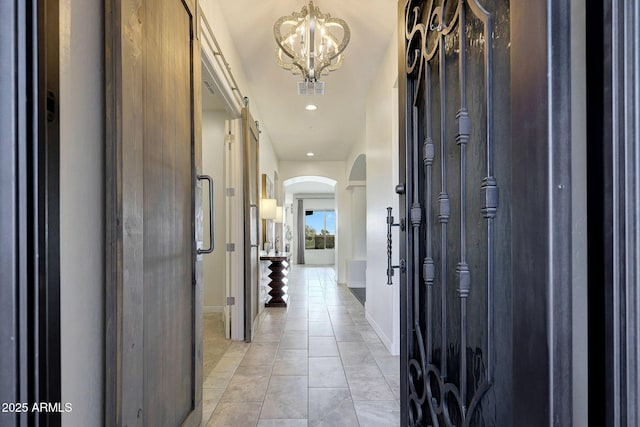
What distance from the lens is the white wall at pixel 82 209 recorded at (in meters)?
0.98

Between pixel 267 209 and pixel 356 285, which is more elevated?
pixel 267 209

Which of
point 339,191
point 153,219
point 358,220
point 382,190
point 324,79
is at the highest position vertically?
point 324,79

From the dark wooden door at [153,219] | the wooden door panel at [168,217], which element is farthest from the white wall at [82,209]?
the wooden door panel at [168,217]

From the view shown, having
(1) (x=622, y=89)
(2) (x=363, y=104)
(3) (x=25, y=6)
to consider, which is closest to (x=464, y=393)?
(1) (x=622, y=89)

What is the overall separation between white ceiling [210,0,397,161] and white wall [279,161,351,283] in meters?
1.36

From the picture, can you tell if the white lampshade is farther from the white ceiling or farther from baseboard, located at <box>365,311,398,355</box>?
baseboard, located at <box>365,311,398,355</box>

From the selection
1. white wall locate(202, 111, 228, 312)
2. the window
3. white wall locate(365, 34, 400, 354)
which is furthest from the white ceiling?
the window

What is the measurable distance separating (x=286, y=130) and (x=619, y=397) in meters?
6.30

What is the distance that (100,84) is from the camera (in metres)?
1.14

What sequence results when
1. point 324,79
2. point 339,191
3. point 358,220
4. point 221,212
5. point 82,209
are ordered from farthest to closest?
point 339,191 < point 358,220 < point 221,212 < point 324,79 < point 82,209

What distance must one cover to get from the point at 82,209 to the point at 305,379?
2187 millimetres

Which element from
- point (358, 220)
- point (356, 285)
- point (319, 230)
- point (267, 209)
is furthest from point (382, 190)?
point (319, 230)

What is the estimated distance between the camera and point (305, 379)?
8.94 ft

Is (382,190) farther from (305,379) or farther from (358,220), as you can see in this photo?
(358,220)
